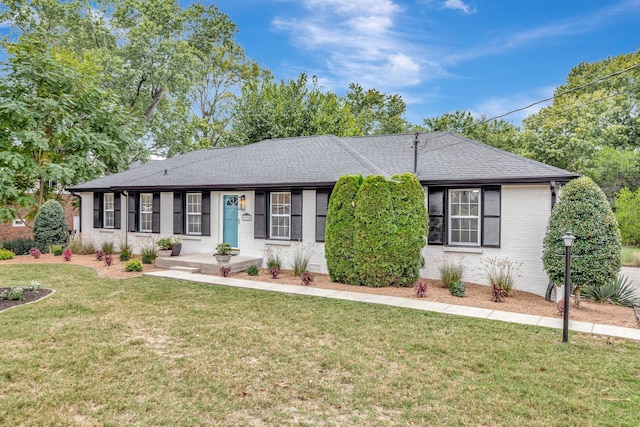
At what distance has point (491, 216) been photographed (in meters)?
9.72

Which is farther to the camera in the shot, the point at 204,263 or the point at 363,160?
the point at 363,160

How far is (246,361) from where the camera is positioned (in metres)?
4.79

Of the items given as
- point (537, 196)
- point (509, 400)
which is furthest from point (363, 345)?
point (537, 196)

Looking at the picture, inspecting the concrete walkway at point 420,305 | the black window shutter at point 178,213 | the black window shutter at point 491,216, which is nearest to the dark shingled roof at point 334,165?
the black window shutter at point 491,216

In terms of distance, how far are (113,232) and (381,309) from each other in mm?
13116

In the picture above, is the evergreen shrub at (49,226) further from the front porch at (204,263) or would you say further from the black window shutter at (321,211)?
the black window shutter at (321,211)

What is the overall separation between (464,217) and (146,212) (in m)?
11.9

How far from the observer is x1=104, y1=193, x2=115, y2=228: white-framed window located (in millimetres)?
16144

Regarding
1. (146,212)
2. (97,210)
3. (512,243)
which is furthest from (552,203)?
(97,210)

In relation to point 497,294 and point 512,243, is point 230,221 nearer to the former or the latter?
point 497,294

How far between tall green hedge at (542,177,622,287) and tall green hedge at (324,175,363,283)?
458cm

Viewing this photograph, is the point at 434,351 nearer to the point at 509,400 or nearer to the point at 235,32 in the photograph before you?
the point at 509,400

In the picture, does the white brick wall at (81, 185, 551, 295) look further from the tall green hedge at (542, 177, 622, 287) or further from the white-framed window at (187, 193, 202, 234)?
the white-framed window at (187, 193, 202, 234)

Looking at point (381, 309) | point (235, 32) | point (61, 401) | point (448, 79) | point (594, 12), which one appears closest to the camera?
point (61, 401)
